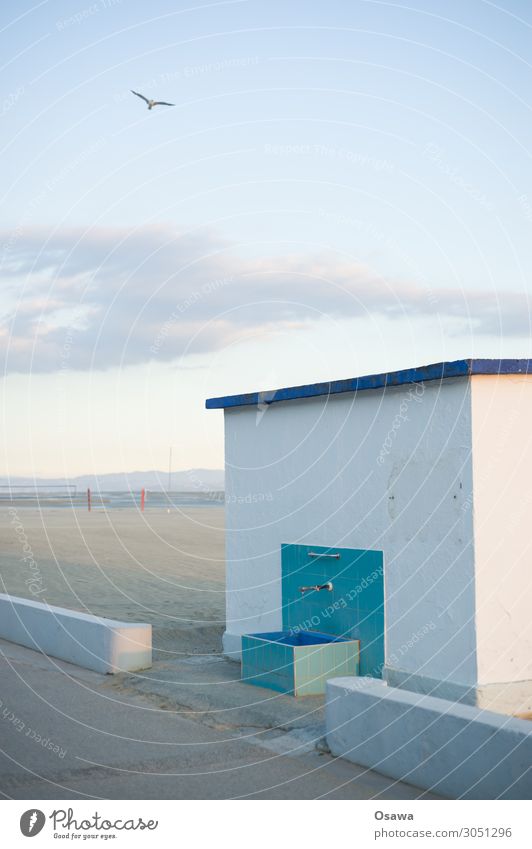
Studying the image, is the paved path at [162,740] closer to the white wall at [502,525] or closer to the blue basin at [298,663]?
the blue basin at [298,663]

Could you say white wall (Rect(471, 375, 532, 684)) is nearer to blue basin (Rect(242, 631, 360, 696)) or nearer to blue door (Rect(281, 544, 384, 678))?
blue door (Rect(281, 544, 384, 678))

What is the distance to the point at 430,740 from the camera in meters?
6.18

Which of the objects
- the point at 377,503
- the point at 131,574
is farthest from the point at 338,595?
the point at 131,574

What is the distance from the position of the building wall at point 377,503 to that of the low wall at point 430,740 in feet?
5.39

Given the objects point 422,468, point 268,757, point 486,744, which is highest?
point 422,468

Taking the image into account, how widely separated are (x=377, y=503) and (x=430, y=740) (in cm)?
349

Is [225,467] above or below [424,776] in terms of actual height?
above

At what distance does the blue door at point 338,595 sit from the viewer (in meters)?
9.34

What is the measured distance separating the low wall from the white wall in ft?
5.26

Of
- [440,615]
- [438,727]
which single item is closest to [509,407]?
[440,615]

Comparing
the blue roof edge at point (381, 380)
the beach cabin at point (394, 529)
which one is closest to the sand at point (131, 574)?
the beach cabin at point (394, 529)

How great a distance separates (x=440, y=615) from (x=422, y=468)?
1333mm

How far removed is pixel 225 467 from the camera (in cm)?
1185

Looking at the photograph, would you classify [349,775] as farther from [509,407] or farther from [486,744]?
[509,407]
